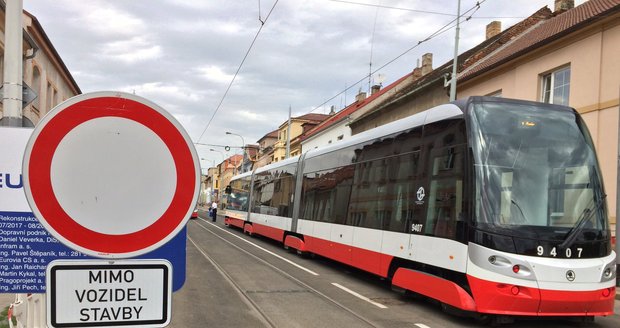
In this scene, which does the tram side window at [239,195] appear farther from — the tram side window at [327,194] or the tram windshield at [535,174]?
the tram windshield at [535,174]

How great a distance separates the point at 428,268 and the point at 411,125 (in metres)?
2.79

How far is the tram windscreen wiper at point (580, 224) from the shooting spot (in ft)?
23.6

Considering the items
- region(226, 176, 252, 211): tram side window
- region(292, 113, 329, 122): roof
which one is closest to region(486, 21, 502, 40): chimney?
region(226, 176, 252, 211): tram side window

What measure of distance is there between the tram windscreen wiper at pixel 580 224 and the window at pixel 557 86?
999cm

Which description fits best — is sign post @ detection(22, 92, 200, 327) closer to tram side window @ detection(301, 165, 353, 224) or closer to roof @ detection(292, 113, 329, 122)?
tram side window @ detection(301, 165, 353, 224)

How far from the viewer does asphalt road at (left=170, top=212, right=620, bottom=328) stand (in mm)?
7523

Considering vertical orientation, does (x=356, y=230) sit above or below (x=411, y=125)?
below

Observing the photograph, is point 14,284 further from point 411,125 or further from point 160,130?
point 411,125

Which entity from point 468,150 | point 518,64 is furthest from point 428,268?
point 518,64

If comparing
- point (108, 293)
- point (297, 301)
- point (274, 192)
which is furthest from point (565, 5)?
point (108, 293)

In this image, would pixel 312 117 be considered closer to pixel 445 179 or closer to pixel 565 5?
pixel 565 5

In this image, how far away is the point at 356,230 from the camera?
11383mm

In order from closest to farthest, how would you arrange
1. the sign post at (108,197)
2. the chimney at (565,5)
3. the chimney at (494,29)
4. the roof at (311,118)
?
the sign post at (108,197) < the chimney at (565,5) < the chimney at (494,29) < the roof at (311,118)

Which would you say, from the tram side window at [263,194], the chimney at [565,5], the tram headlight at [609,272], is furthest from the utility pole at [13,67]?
the chimney at [565,5]
